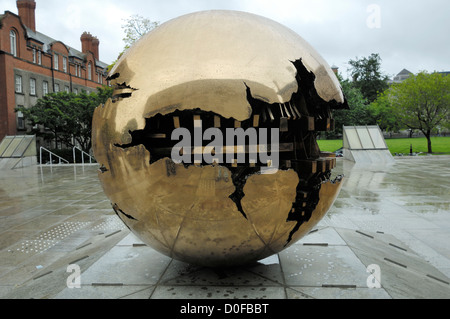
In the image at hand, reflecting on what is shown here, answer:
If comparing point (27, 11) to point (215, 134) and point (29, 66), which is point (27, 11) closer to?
point (29, 66)

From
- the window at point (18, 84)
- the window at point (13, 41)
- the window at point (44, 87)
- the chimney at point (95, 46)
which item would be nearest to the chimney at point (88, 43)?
the chimney at point (95, 46)

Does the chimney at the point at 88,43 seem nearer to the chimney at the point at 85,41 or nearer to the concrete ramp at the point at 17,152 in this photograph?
the chimney at the point at 85,41

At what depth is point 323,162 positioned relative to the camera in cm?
266

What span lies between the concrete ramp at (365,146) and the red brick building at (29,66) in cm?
2758

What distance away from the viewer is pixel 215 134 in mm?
2385

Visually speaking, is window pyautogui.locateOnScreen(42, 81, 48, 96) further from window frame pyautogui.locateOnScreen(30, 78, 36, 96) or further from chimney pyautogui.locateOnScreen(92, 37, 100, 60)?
chimney pyautogui.locateOnScreen(92, 37, 100, 60)

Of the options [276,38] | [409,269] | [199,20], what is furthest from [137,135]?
[409,269]

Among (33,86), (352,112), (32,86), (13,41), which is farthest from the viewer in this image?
(352,112)

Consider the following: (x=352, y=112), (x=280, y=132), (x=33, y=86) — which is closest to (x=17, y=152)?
(x=33, y=86)

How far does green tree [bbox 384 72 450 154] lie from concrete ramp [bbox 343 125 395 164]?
371 inches

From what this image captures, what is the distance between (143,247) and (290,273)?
→ 1682mm

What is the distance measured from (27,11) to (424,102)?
38524 mm

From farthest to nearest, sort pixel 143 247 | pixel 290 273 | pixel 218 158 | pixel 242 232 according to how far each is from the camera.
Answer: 1. pixel 143 247
2. pixel 290 273
3. pixel 242 232
4. pixel 218 158
